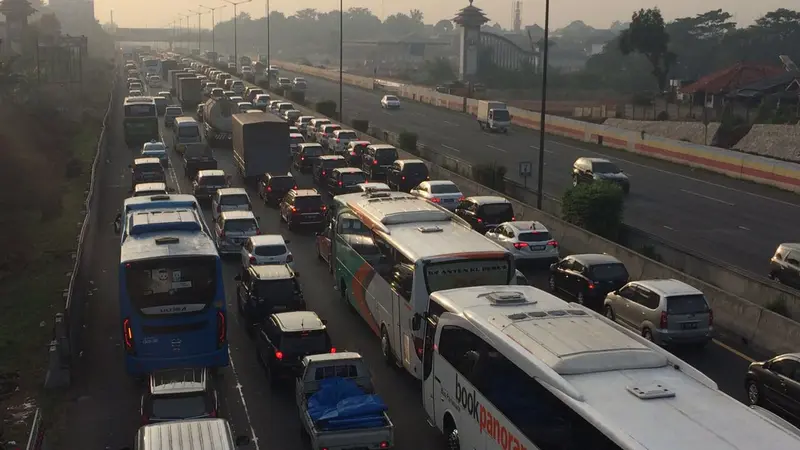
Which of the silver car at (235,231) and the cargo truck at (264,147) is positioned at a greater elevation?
the cargo truck at (264,147)

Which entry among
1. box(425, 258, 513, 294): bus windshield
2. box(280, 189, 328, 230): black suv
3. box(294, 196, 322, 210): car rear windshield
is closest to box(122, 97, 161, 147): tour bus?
box(280, 189, 328, 230): black suv

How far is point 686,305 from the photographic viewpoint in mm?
20109

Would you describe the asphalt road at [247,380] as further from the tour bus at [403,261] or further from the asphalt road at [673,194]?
the asphalt road at [673,194]

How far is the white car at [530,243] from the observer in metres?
27.6

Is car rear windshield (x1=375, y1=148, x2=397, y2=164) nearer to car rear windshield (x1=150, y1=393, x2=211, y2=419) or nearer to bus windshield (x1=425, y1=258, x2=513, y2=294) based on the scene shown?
bus windshield (x1=425, y1=258, x2=513, y2=294)

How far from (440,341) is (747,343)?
381 inches

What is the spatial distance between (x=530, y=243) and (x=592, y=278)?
173 inches

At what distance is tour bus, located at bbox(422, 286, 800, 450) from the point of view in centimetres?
915

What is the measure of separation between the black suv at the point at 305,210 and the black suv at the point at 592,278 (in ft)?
36.0

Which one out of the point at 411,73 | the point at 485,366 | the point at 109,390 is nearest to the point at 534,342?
the point at 485,366

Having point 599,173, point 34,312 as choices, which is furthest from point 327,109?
point 34,312

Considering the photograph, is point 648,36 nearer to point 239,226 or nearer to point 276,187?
point 276,187

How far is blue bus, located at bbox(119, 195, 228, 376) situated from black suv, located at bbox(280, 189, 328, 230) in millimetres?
15175

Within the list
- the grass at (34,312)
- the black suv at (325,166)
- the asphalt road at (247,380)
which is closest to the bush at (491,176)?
the black suv at (325,166)
